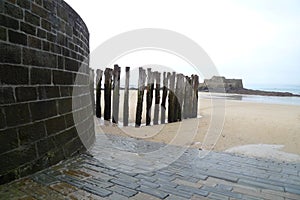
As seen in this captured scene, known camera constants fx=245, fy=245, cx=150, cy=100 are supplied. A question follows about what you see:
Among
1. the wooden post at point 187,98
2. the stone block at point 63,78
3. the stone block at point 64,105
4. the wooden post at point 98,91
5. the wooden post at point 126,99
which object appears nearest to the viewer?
the stone block at point 63,78

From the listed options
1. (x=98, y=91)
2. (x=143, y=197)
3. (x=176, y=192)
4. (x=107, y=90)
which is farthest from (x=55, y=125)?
(x=98, y=91)

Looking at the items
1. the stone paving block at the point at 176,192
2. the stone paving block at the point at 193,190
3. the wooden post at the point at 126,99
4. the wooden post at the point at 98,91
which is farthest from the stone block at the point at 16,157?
the wooden post at the point at 98,91

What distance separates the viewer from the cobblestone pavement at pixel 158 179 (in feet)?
8.90

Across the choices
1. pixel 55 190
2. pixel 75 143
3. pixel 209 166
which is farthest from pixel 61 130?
pixel 209 166

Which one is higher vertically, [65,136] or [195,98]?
[195,98]

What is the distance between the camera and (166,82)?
10859mm

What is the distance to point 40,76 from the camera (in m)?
3.23

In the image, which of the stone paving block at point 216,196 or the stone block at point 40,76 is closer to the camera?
the stone paving block at point 216,196

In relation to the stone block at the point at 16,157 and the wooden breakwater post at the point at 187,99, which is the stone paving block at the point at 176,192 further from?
the wooden breakwater post at the point at 187,99

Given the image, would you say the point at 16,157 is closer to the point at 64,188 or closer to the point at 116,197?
the point at 64,188

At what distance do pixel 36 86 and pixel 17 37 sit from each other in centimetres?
65

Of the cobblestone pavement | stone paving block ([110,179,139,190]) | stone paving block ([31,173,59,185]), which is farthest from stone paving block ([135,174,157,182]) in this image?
stone paving block ([31,173,59,185])

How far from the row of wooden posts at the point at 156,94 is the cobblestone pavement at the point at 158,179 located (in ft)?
17.5

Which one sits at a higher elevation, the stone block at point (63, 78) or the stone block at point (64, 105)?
the stone block at point (63, 78)
